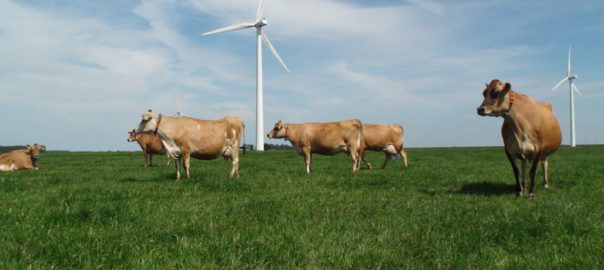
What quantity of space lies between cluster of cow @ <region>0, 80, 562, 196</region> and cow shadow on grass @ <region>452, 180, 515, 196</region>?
376 millimetres

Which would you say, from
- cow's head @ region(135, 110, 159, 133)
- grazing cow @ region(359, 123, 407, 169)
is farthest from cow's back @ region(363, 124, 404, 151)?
cow's head @ region(135, 110, 159, 133)

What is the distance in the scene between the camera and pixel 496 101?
9.00 m

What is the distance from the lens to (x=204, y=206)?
7.53 meters

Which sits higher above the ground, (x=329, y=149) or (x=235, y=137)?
(x=235, y=137)

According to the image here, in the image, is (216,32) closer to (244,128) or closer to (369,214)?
(244,128)

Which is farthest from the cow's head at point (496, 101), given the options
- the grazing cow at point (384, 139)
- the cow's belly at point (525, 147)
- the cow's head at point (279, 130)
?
the grazing cow at point (384, 139)

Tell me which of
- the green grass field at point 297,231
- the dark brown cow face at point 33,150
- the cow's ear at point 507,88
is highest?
the cow's ear at point 507,88

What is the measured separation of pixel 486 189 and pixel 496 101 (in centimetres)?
238

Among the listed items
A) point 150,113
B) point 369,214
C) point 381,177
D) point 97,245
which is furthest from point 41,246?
point 381,177

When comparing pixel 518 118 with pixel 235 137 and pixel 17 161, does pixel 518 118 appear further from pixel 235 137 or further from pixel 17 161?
pixel 17 161

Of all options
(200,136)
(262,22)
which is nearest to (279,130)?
(200,136)

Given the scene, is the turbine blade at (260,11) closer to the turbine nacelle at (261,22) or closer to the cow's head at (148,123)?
the turbine nacelle at (261,22)

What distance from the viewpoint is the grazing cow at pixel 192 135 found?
12.6 metres

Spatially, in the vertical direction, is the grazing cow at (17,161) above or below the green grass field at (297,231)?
above
